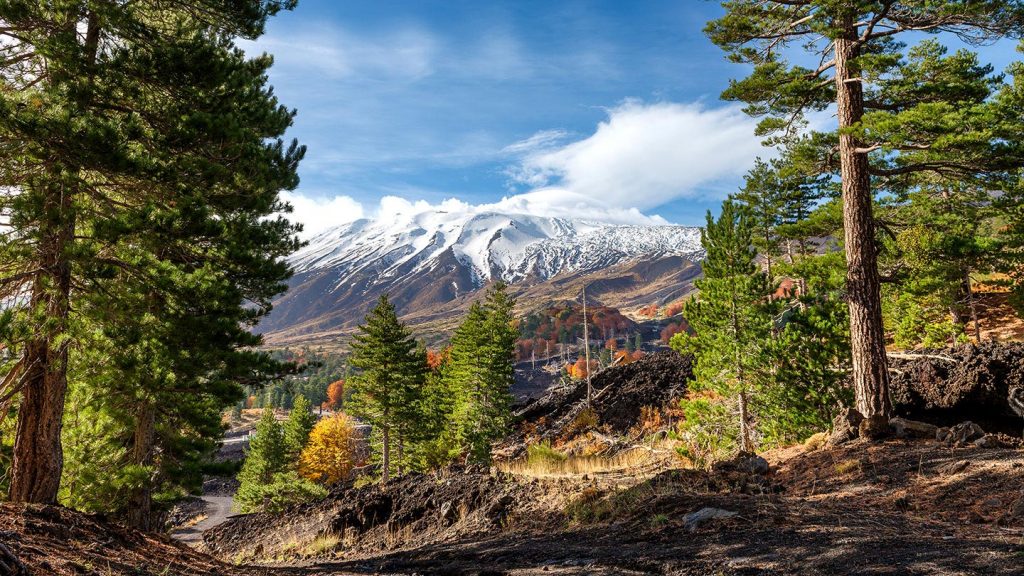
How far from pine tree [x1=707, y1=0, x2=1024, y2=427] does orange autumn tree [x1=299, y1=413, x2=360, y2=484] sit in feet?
179

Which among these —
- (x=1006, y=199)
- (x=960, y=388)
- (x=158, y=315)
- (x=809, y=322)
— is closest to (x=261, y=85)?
(x=158, y=315)

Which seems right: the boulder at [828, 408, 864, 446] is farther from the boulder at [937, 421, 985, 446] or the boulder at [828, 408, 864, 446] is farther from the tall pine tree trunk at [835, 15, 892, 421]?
the boulder at [937, 421, 985, 446]

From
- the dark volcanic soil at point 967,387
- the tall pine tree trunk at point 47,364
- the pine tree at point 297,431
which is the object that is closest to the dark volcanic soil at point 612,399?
the dark volcanic soil at point 967,387

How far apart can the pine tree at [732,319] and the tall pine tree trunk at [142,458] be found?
490 inches

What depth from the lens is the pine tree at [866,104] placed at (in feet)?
29.3

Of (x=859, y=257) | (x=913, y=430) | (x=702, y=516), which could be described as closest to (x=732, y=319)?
(x=859, y=257)

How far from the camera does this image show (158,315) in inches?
342

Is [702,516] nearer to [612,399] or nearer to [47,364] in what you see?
[47,364]

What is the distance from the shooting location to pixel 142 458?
10.4 meters

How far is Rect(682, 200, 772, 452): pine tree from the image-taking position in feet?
40.5

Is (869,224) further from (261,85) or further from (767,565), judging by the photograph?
(261,85)

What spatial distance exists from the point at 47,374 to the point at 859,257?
44.3 ft

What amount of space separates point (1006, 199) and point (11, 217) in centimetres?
2677

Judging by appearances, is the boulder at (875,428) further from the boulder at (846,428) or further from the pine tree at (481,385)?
the pine tree at (481,385)
